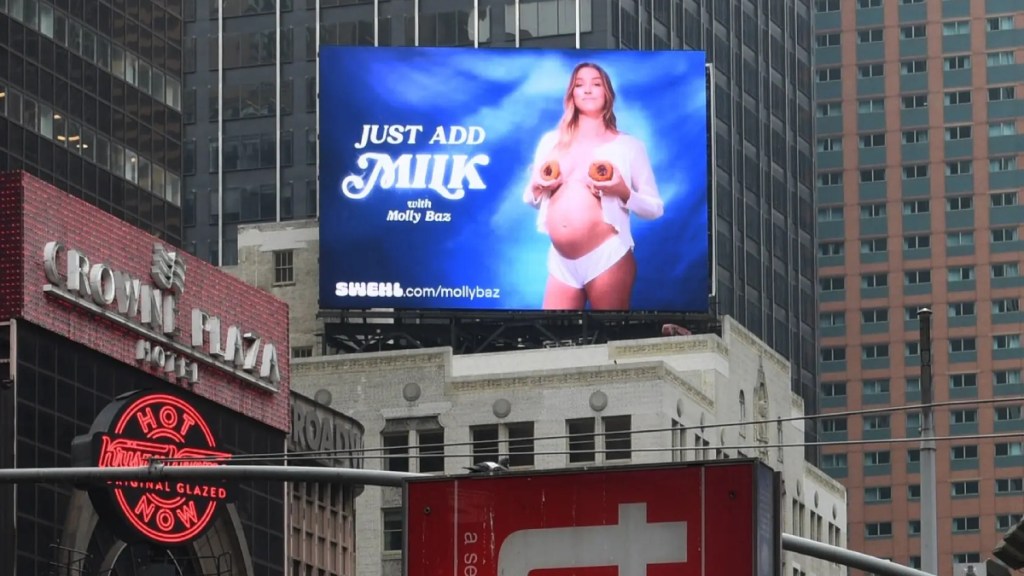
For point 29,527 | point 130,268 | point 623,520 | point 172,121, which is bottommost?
point 623,520

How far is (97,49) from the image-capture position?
100 meters

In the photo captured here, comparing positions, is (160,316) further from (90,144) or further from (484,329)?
(484,329)

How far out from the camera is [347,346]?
5335 inches

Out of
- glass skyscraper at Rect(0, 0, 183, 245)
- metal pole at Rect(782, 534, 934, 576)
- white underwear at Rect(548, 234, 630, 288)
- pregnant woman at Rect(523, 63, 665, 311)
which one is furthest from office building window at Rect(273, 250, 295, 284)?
metal pole at Rect(782, 534, 934, 576)

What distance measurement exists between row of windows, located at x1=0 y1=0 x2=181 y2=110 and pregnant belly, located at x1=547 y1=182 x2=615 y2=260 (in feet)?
89.2

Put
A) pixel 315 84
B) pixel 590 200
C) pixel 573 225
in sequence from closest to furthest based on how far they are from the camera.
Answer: pixel 573 225 < pixel 590 200 < pixel 315 84

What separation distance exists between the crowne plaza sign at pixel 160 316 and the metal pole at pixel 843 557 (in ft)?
184

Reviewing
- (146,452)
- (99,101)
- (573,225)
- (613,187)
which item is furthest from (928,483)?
(613,187)

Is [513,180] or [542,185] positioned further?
[542,185]

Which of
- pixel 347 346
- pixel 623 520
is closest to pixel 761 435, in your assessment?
pixel 347 346

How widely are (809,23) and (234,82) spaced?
42463mm

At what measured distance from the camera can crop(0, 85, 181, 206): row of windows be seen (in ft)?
305

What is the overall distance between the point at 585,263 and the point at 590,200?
2.99 metres

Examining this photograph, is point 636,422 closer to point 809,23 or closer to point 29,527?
point 29,527
